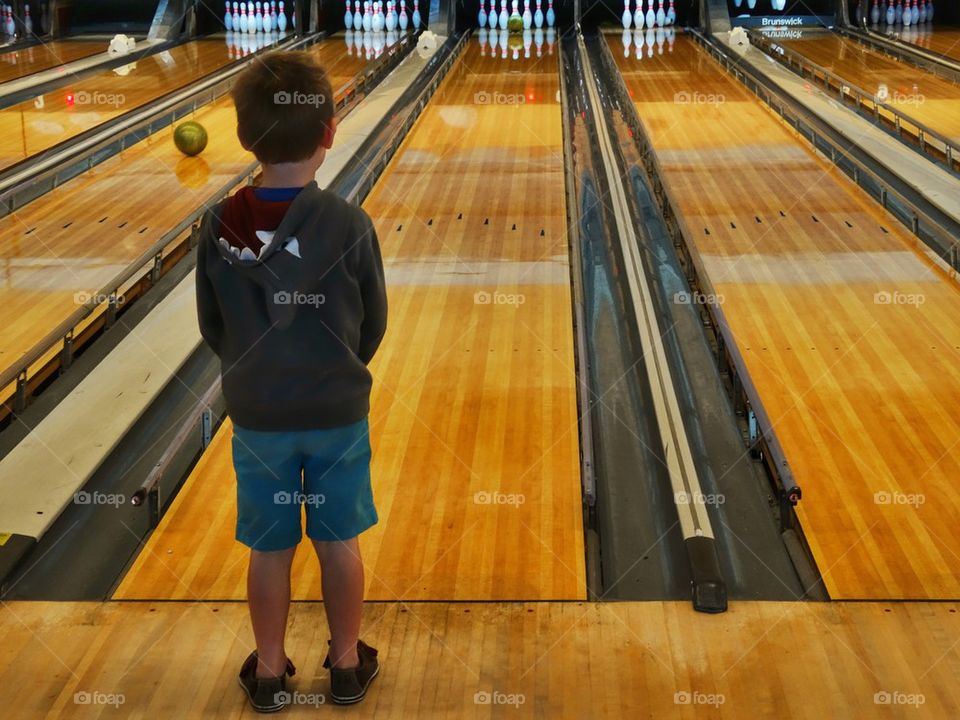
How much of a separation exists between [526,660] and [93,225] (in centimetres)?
434

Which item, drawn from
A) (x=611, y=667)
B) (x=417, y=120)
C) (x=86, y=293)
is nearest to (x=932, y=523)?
(x=611, y=667)

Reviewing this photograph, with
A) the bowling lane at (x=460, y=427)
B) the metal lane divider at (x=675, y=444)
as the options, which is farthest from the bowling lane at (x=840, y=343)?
the bowling lane at (x=460, y=427)

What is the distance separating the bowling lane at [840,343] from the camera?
9.41ft

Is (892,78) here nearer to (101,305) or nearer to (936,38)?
(936,38)

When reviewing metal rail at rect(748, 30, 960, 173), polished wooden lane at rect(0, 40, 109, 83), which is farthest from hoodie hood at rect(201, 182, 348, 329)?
polished wooden lane at rect(0, 40, 109, 83)

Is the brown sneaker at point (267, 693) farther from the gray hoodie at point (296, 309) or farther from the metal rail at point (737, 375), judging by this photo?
the metal rail at point (737, 375)

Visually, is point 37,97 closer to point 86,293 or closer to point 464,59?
point 464,59

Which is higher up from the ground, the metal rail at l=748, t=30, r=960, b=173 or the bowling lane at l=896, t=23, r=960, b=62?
the bowling lane at l=896, t=23, r=960, b=62

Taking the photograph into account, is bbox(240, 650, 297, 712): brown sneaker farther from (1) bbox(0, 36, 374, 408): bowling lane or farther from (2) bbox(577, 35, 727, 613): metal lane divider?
(1) bbox(0, 36, 374, 408): bowling lane

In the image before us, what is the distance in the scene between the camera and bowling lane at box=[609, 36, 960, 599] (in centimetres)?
287

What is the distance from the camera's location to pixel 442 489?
318cm

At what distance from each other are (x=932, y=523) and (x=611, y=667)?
1178 millimetres

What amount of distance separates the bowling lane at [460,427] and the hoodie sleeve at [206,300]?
0.89m

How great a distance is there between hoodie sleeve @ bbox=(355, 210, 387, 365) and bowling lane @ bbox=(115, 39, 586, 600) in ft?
2.83
